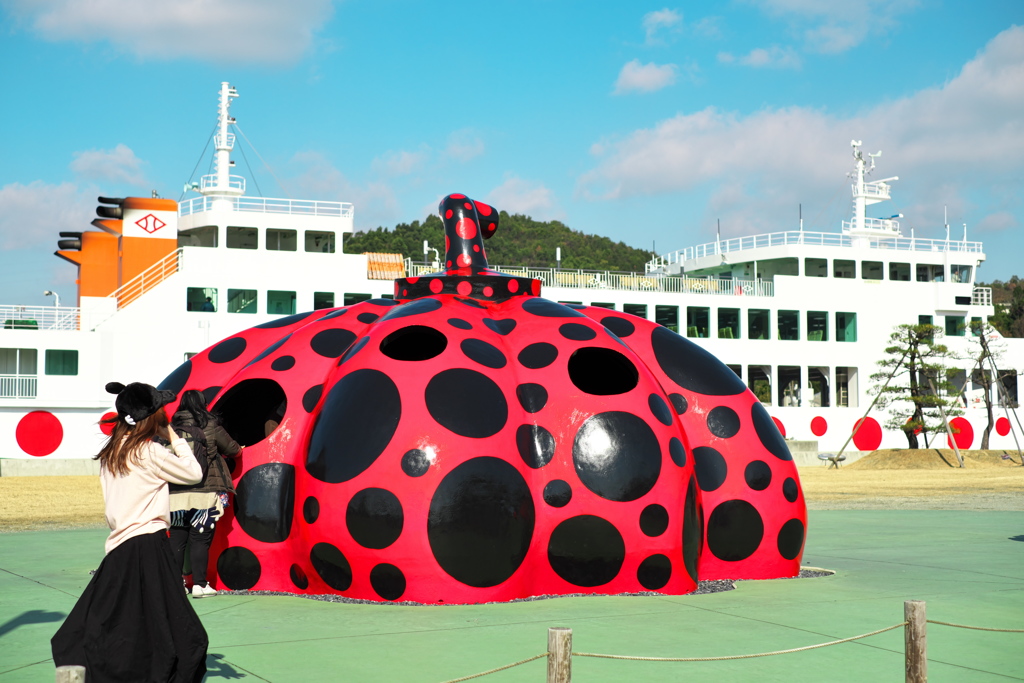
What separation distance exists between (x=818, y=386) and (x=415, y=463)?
5633cm

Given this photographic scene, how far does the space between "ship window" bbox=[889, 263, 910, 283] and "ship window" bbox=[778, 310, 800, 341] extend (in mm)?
5986

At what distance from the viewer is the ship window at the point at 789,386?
5541cm

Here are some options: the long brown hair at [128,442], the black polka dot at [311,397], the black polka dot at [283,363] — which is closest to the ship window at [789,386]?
the black polka dot at [283,363]

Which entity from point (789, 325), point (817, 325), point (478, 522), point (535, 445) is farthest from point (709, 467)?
point (817, 325)

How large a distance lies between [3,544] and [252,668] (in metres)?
8.63

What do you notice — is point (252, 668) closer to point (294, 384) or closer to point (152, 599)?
point (152, 599)

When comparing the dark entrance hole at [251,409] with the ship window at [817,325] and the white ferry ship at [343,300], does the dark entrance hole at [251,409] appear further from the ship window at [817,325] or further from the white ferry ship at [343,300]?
the ship window at [817,325]

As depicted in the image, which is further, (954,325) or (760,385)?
(760,385)

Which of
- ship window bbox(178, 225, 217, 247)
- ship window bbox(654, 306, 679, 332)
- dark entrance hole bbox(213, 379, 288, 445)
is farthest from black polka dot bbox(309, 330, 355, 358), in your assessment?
ship window bbox(654, 306, 679, 332)

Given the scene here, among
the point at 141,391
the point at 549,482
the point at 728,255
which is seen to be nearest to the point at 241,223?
the point at 728,255

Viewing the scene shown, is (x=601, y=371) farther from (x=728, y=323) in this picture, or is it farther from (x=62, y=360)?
(x=728, y=323)

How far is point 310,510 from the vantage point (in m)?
8.40

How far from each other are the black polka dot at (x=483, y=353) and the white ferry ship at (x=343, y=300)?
2872 cm

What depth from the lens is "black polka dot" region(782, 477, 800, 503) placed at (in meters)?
9.66
